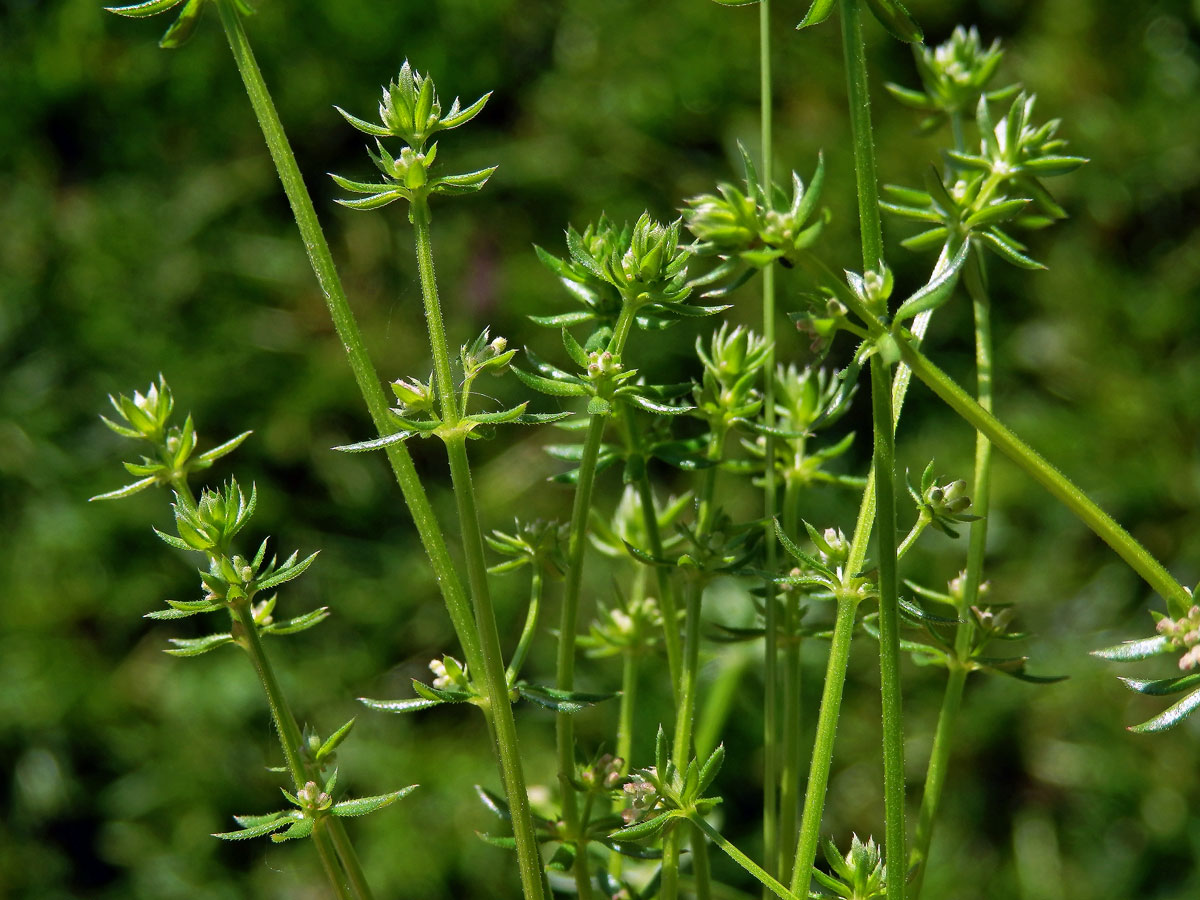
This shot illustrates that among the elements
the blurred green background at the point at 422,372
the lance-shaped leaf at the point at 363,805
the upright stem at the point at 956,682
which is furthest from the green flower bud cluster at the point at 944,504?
the blurred green background at the point at 422,372

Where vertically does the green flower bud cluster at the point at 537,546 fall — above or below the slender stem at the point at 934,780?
above

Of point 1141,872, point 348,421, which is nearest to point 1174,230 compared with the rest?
point 1141,872

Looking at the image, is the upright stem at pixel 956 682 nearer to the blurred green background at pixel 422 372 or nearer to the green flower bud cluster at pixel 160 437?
the green flower bud cluster at pixel 160 437

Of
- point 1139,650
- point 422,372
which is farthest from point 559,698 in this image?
point 422,372

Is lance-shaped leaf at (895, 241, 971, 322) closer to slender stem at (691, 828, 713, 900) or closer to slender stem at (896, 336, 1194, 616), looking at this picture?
slender stem at (896, 336, 1194, 616)

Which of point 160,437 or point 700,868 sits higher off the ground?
point 160,437

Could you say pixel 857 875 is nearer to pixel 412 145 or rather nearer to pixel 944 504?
pixel 944 504

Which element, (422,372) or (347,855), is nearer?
(347,855)

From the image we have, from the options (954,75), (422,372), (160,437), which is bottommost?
(160,437)
